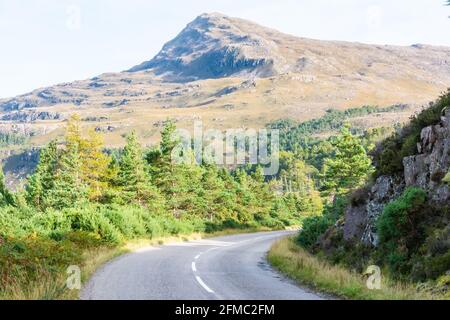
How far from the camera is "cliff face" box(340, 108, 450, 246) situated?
16781 millimetres

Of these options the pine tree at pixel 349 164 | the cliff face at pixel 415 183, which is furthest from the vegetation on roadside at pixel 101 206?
the pine tree at pixel 349 164

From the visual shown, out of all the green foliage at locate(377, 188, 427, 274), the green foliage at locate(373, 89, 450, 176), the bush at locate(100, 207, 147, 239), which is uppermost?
the green foliage at locate(373, 89, 450, 176)

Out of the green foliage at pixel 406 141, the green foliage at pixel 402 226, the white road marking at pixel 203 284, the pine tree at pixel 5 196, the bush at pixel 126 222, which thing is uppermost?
the green foliage at pixel 406 141

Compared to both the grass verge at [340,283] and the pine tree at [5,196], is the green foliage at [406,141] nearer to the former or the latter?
the grass verge at [340,283]

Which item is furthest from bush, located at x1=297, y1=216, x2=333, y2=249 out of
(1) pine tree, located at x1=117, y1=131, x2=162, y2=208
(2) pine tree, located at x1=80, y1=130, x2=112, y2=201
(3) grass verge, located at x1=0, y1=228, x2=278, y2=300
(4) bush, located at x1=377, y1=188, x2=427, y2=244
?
(2) pine tree, located at x1=80, y1=130, x2=112, y2=201

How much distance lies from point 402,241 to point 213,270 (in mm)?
7030

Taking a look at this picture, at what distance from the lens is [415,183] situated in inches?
711

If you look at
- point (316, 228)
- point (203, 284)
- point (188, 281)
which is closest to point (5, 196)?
point (316, 228)

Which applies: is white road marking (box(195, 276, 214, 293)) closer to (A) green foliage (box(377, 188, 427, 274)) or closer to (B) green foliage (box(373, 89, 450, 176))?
(A) green foliage (box(377, 188, 427, 274))

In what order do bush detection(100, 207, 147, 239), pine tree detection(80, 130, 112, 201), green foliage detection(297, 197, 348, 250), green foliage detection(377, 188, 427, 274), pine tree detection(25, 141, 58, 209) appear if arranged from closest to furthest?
1. green foliage detection(377, 188, 427, 274)
2. green foliage detection(297, 197, 348, 250)
3. bush detection(100, 207, 147, 239)
4. pine tree detection(80, 130, 112, 201)
5. pine tree detection(25, 141, 58, 209)

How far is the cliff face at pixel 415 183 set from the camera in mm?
16781

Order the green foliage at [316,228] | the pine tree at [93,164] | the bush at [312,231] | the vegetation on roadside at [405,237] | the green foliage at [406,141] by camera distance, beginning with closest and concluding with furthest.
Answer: the vegetation on roadside at [405,237] < the green foliage at [406,141] < the green foliage at [316,228] < the bush at [312,231] < the pine tree at [93,164]

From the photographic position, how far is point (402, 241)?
16.5 m

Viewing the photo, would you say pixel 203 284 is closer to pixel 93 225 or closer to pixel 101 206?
pixel 93 225
